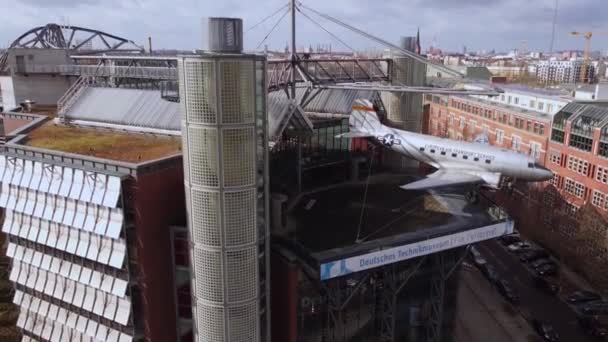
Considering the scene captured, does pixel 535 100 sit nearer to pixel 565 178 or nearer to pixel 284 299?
pixel 565 178

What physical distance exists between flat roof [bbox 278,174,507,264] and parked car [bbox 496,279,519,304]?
18782 millimetres

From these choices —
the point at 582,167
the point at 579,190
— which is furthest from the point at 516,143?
the point at 579,190

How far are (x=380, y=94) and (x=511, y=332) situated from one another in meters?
30.3

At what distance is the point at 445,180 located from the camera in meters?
45.4

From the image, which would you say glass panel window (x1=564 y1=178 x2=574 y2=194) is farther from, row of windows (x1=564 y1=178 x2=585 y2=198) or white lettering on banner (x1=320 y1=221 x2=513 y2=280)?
white lettering on banner (x1=320 y1=221 x2=513 y2=280)

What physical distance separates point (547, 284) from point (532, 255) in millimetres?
7922

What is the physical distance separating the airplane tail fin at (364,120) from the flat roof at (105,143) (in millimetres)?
19560

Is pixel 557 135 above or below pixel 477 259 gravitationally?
above

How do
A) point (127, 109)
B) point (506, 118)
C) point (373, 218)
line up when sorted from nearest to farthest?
point (373, 218), point (127, 109), point (506, 118)

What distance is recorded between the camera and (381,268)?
3650 cm

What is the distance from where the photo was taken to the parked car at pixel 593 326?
50625mm

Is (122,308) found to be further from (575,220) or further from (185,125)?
(575,220)

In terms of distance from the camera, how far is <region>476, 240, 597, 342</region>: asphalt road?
5250 cm

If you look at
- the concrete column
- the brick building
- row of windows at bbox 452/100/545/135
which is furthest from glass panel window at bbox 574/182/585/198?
the concrete column
